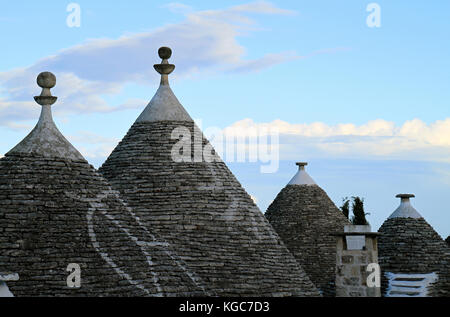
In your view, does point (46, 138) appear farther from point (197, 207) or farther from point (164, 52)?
point (164, 52)

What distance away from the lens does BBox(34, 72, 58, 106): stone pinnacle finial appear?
13.9 meters

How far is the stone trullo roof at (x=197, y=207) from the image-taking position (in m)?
14.8

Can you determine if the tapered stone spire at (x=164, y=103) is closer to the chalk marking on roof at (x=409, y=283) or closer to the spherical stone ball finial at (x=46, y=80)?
the spherical stone ball finial at (x=46, y=80)

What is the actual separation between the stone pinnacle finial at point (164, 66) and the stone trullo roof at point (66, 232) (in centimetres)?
321

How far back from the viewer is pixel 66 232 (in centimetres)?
1243

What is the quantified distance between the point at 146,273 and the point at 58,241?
1.44 m

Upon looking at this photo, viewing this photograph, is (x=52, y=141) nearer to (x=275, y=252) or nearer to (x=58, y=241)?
(x=58, y=241)

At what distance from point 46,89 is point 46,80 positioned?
0.47 ft

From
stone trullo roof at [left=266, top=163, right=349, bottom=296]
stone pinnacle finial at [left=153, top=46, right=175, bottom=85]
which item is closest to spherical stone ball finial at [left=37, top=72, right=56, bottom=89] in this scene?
stone pinnacle finial at [left=153, top=46, right=175, bottom=85]

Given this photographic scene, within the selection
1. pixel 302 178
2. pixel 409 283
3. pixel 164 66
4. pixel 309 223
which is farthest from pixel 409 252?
pixel 164 66

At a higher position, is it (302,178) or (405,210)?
(302,178)

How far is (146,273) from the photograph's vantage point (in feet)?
42.5

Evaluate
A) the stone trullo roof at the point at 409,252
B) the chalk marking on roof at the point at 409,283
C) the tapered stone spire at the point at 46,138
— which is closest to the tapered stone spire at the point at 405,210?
the stone trullo roof at the point at 409,252

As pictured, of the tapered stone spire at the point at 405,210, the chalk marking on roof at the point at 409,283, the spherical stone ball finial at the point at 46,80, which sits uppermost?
the spherical stone ball finial at the point at 46,80
